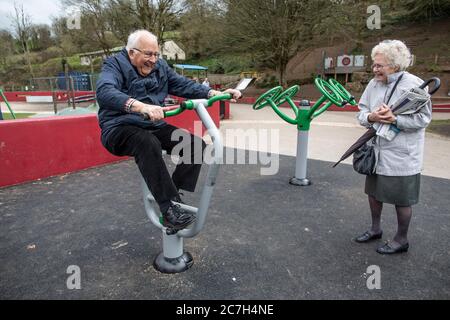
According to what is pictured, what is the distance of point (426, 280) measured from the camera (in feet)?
7.29

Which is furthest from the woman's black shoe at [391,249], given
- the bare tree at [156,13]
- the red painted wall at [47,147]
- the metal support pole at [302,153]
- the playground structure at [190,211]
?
the bare tree at [156,13]

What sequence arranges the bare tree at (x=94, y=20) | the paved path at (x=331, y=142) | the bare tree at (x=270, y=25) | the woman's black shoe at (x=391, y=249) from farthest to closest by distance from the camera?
the bare tree at (x=94, y=20), the bare tree at (x=270, y=25), the paved path at (x=331, y=142), the woman's black shoe at (x=391, y=249)

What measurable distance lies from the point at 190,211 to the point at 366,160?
4.33 feet

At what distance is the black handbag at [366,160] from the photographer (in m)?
2.46

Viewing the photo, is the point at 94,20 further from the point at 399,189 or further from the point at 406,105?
the point at 399,189

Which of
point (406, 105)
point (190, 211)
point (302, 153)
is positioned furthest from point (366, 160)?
point (302, 153)

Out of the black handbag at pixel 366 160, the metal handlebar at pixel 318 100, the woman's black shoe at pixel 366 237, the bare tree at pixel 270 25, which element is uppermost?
the bare tree at pixel 270 25

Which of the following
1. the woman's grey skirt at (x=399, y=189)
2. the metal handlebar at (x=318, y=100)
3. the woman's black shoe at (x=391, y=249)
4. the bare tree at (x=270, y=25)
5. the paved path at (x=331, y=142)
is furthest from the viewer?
the bare tree at (x=270, y=25)

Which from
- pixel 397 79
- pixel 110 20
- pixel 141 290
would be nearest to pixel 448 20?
pixel 110 20

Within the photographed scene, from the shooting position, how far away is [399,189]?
2.38 m

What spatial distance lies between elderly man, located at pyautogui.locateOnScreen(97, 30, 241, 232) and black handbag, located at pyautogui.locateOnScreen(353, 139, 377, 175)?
1019 mm

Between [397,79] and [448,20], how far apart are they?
26.9m

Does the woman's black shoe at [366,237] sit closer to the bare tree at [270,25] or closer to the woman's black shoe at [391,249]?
the woman's black shoe at [391,249]
